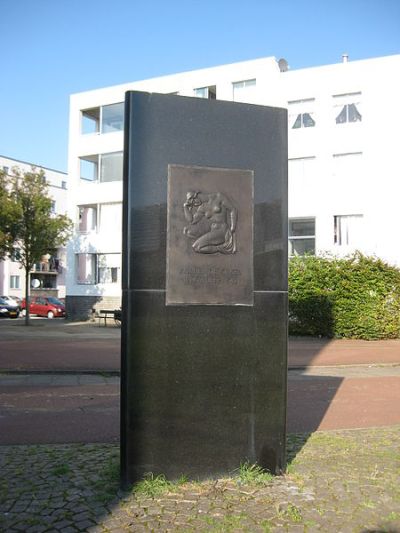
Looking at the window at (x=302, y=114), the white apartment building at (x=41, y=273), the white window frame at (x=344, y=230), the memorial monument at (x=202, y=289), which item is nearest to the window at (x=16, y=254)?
the window at (x=302, y=114)

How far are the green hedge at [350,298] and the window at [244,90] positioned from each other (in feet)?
51.1

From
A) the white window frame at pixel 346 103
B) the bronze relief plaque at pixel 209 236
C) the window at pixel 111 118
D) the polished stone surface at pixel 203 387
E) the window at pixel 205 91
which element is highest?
the window at pixel 205 91

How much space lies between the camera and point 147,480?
179 inches

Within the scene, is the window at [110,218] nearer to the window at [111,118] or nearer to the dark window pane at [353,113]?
the window at [111,118]

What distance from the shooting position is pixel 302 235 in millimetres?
31719

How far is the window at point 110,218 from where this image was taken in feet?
119

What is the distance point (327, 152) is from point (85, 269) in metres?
17.2

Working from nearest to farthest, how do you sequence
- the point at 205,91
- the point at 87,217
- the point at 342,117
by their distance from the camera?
the point at 342,117 → the point at 205,91 → the point at 87,217

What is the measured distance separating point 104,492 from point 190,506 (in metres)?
0.73

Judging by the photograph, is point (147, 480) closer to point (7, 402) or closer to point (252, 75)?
point (7, 402)

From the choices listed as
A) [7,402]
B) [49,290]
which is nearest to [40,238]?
[7,402]

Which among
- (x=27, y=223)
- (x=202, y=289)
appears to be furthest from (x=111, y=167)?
(x=202, y=289)

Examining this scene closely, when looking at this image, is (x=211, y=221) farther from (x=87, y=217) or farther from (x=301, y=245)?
(x=87, y=217)

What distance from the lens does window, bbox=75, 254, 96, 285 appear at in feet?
120
